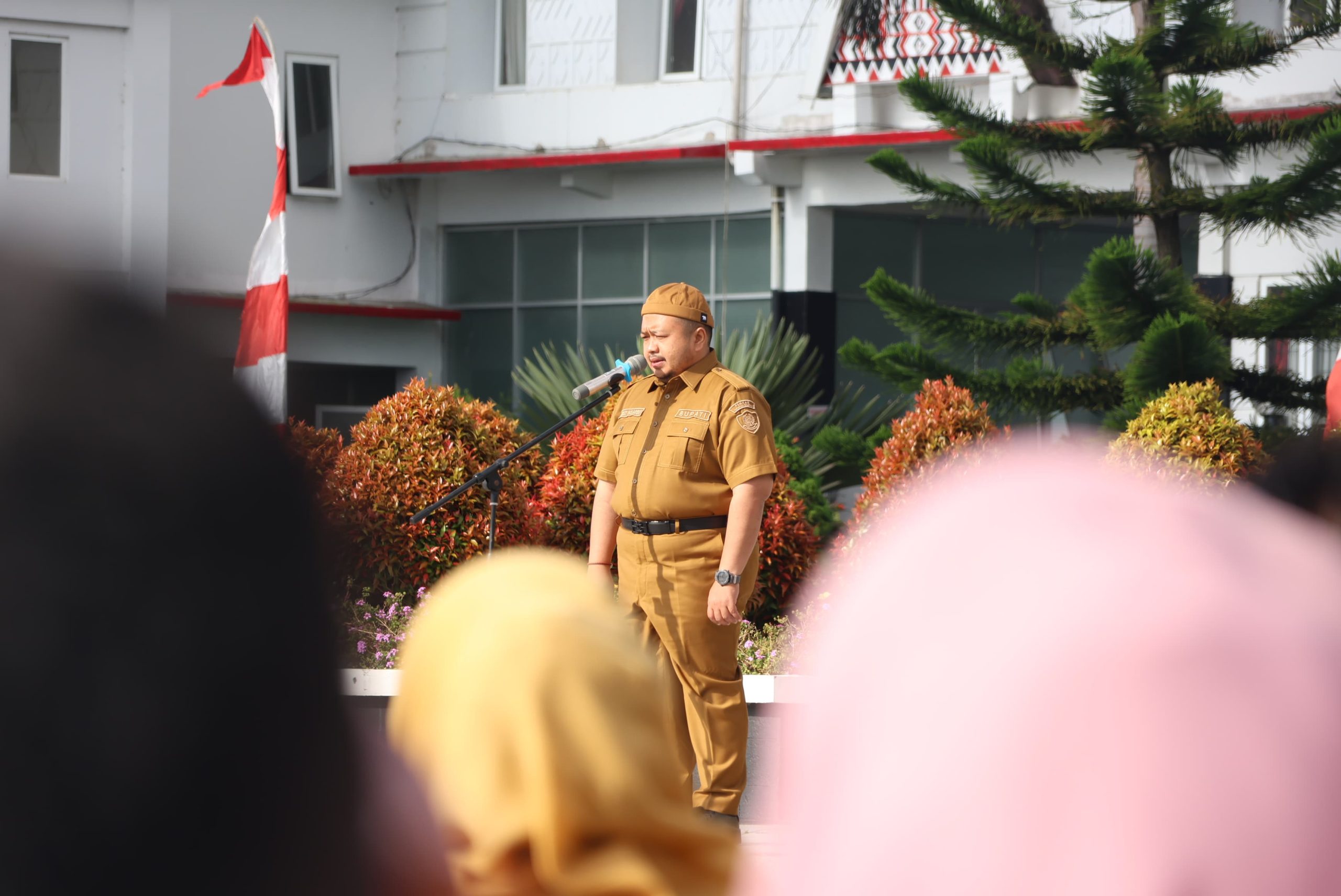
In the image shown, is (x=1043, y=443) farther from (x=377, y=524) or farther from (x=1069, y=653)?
(x=377, y=524)

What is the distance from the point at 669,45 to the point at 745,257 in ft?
7.88

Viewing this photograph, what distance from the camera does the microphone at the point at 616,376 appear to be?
640 cm

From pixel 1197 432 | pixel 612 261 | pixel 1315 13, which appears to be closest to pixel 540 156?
pixel 612 261

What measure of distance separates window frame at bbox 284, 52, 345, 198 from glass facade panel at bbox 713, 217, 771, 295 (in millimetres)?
4242

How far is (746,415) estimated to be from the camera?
541cm

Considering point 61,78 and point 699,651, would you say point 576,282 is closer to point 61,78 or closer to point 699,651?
point 61,78

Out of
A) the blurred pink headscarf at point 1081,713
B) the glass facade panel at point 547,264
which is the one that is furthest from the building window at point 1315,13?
the blurred pink headscarf at point 1081,713

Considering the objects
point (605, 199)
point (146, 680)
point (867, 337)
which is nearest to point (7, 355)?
point (146, 680)

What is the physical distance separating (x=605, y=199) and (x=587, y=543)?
748 cm

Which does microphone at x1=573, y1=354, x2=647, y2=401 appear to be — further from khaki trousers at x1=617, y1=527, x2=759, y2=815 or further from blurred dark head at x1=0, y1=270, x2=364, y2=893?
blurred dark head at x1=0, y1=270, x2=364, y2=893

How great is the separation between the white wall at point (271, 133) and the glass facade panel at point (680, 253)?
113 inches

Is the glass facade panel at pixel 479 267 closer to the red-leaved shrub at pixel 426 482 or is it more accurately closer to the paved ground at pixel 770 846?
the red-leaved shrub at pixel 426 482

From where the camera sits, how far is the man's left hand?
5.21m

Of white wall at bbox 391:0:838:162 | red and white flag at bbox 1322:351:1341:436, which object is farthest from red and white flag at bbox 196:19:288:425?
white wall at bbox 391:0:838:162
